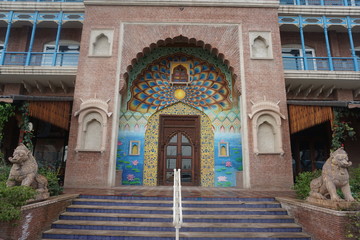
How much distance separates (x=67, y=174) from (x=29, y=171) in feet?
10.7

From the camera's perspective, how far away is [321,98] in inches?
412

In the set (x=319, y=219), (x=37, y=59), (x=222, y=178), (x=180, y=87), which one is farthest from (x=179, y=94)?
(x=319, y=219)

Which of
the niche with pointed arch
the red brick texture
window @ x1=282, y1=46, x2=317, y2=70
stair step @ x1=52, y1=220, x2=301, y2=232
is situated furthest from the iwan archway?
stair step @ x1=52, y1=220, x2=301, y2=232

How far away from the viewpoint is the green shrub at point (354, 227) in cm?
417

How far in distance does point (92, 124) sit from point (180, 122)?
3.50 meters

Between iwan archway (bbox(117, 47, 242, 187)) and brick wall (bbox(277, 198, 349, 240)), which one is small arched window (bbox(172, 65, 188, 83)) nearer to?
iwan archway (bbox(117, 47, 242, 187))

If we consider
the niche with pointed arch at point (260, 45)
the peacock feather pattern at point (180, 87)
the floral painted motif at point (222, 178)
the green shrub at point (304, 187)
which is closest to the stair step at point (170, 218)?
the green shrub at point (304, 187)

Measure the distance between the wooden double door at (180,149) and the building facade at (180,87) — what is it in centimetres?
4

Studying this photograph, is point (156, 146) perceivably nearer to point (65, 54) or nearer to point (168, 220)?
point (168, 220)

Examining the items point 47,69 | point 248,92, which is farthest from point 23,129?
point 248,92

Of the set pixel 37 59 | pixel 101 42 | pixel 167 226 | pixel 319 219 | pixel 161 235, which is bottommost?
pixel 161 235

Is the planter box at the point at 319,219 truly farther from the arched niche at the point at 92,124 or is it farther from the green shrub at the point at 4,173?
the green shrub at the point at 4,173

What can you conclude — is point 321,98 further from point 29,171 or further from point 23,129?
point 23,129

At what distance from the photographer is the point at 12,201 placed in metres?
4.25
